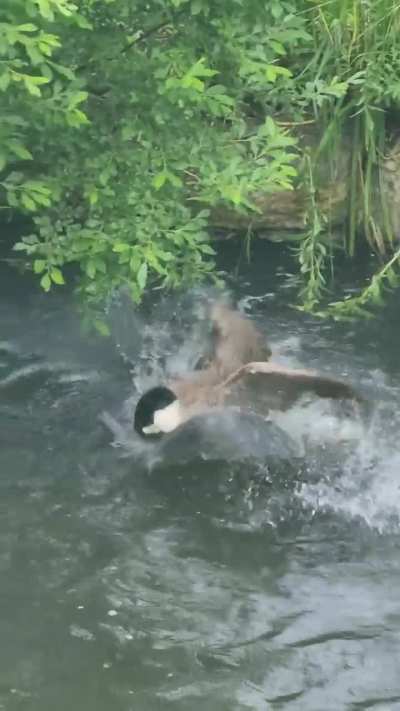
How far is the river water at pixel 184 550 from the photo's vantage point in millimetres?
3348

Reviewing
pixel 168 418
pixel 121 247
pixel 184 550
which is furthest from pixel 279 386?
pixel 121 247

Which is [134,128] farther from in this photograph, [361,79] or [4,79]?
[361,79]

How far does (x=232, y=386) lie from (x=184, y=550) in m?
0.93

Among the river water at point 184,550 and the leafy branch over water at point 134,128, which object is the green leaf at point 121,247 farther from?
the river water at point 184,550

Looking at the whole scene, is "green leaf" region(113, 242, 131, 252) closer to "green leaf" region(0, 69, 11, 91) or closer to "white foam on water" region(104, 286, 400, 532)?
"green leaf" region(0, 69, 11, 91)

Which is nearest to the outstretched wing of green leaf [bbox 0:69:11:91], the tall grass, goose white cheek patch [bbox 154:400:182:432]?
goose white cheek patch [bbox 154:400:182:432]

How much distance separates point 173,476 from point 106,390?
2.62 ft

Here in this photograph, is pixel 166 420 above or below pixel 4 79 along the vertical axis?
below

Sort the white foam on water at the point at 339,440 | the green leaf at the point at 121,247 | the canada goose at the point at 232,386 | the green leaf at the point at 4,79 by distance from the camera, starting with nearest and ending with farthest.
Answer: the green leaf at the point at 4,79 < the green leaf at the point at 121,247 < the white foam on water at the point at 339,440 < the canada goose at the point at 232,386

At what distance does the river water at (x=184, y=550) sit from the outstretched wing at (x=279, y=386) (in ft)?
0.45

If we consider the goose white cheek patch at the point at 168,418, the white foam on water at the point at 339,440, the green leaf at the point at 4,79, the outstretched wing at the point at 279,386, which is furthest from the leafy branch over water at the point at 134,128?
the white foam on water at the point at 339,440

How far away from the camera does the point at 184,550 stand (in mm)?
4035

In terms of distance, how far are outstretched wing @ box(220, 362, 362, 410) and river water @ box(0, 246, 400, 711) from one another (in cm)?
14

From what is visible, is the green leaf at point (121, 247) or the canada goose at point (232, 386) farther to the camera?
the canada goose at point (232, 386)
